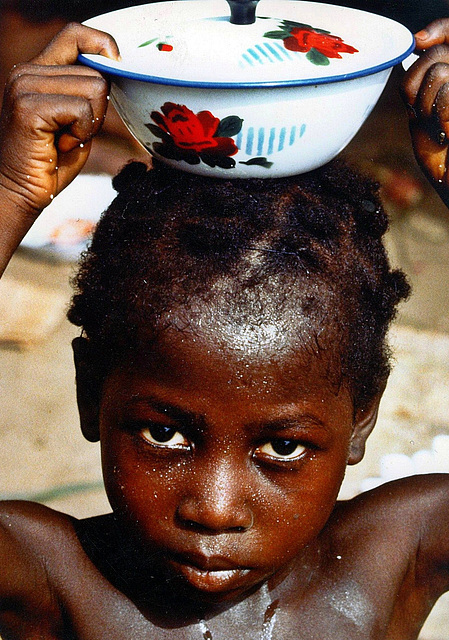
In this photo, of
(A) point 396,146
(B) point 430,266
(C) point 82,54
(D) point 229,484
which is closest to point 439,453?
(B) point 430,266

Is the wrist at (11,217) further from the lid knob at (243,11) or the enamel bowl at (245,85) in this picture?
the lid knob at (243,11)

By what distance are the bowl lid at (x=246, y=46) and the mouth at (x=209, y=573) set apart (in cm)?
51

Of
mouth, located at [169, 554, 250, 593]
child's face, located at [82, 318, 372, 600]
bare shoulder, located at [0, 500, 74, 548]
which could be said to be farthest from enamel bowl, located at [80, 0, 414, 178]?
bare shoulder, located at [0, 500, 74, 548]

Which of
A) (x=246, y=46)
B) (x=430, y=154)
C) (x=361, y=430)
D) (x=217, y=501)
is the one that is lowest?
(x=361, y=430)

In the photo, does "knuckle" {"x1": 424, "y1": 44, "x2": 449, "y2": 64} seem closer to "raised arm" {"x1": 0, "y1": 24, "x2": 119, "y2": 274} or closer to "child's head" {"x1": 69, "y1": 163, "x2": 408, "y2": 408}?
"child's head" {"x1": 69, "y1": 163, "x2": 408, "y2": 408}

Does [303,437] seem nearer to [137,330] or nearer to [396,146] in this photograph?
[137,330]

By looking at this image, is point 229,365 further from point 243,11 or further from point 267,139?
point 243,11

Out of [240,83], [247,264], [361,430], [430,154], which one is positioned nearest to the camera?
[240,83]

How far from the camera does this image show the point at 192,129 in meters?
0.86

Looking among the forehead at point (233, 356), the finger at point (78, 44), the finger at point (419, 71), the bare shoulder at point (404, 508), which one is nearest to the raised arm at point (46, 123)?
the finger at point (78, 44)

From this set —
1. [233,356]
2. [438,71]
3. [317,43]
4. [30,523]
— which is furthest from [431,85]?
[30,523]

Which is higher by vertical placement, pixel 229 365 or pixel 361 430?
pixel 229 365

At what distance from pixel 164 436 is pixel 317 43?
0.49 m

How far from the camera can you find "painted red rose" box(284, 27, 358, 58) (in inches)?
35.8
